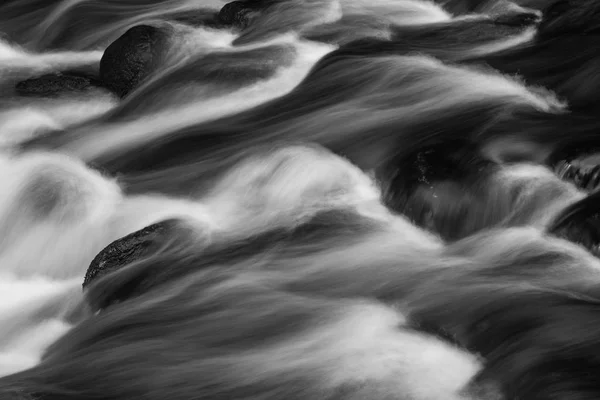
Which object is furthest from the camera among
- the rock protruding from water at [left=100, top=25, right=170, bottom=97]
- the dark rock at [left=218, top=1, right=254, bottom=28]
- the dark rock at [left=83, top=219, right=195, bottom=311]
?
the dark rock at [left=218, top=1, right=254, bottom=28]

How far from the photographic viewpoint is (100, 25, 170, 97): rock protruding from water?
948cm

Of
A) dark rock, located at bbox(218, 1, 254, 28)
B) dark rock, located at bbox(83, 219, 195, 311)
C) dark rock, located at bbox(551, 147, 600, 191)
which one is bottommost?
dark rock, located at bbox(551, 147, 600, 191)

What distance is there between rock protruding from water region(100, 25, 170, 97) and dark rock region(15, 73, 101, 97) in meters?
0.15

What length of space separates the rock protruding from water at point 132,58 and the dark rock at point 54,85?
15cm

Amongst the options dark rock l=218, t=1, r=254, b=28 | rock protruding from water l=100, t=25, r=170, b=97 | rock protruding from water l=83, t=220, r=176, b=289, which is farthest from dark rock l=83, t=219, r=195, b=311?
dark rock l=218, t=1, r=254, b=28

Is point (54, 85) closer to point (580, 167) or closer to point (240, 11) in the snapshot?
point (240, 11)

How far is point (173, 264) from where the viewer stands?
654cm

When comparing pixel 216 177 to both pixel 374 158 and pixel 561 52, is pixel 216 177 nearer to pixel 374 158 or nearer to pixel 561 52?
pixel 374 158

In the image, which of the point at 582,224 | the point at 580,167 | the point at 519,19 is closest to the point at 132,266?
the point at 582,224

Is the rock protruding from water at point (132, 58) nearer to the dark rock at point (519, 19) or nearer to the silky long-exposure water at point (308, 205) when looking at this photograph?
the silky long-exposure water at point (308, 205)

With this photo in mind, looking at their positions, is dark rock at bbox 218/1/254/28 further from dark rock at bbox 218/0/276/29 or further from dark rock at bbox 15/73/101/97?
dark rock at bbox 15/73/101/97

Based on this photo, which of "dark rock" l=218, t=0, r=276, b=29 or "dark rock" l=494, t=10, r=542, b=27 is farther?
"dark rock" l=218, t=0, r=276, b=29

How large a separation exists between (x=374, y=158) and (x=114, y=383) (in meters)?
2.61

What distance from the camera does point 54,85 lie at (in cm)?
971
